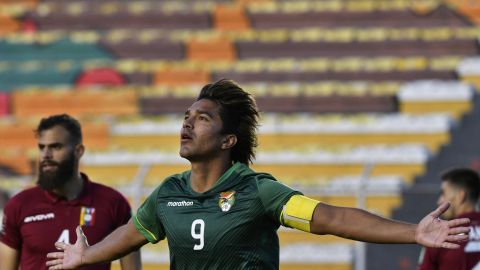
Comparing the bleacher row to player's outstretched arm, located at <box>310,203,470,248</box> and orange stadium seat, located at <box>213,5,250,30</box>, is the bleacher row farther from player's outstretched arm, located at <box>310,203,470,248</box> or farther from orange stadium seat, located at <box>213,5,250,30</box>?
player's outstretched arm, located at <box>310,203,470,248</box>

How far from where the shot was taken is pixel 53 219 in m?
6.02

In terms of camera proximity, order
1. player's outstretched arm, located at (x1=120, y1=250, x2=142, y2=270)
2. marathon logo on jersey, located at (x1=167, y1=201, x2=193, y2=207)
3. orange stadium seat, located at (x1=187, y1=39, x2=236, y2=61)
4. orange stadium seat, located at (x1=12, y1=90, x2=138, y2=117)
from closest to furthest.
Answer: marathon logo on jersey, located at (x1=167, y1=201, x2=193, y2=207) < player's outstretched arm, located at (x1=120, y1=250, x2=142, y2=270) < orange stadium seat, located at (x1=12, y1=90, x2=138, y2=117) < orange stadium seat, located at (x1=187, y1=39, x2=236, y2=61)

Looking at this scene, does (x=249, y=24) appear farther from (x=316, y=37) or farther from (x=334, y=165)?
(x=334, y=165)

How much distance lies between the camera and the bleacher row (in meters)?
13.6

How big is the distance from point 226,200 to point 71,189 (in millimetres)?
2098

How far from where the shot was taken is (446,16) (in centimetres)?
1566

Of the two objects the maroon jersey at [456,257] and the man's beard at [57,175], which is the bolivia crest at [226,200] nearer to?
the man's beard at [57,175]

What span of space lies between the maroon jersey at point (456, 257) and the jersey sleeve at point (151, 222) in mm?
2619

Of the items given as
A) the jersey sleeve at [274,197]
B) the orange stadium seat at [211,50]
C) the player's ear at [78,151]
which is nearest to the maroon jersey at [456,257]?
the player's ear at [78,151]

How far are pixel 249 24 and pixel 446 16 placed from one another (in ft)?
9.92

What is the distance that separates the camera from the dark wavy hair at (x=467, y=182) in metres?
6.84

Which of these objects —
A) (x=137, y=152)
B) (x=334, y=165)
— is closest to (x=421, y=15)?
(x=334, y=165)

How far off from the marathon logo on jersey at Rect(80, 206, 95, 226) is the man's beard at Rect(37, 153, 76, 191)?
0.20 m

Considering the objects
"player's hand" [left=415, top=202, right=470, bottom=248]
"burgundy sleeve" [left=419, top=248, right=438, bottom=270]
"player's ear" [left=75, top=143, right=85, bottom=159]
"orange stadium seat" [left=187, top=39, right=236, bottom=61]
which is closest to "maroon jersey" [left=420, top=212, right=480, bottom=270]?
"burgundy sleeve" [left=419, top=248, right=438, bottom=270]
